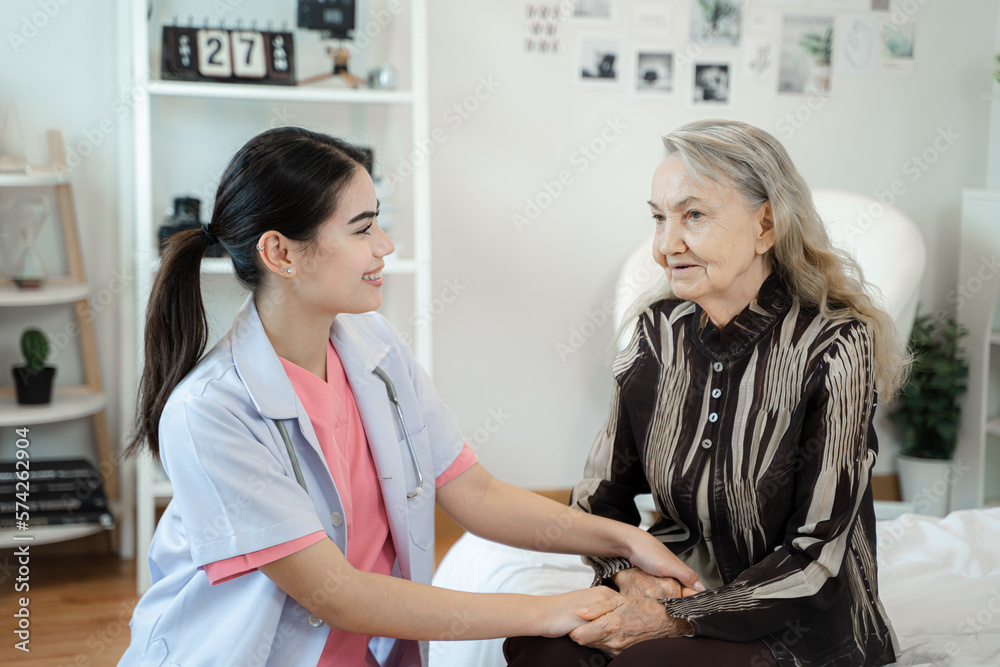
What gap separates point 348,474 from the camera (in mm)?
1354

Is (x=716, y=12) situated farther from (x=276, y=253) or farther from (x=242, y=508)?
(x=242, y=508)

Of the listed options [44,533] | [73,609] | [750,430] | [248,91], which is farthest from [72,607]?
[750,430]

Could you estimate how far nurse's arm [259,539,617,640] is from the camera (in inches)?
47.3

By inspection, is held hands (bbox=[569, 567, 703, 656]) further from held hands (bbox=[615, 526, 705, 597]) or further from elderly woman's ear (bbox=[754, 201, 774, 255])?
elderly woman's ear (bbox=[754, 201, 774, 255])

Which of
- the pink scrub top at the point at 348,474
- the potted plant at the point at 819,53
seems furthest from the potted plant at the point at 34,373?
the potted plant at the point at 819,53

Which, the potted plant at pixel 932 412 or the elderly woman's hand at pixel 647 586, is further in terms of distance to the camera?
the potted plant at pixel 932 412

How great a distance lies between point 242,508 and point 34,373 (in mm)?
1702

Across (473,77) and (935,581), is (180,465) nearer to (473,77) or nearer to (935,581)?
(935,581)

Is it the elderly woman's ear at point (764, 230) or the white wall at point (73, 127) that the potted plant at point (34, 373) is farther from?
the elderly woman's ear at point (764, 230)

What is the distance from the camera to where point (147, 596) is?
4.24 feet

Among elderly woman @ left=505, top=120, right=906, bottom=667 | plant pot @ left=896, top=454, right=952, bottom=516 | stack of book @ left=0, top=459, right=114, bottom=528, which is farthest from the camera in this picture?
plant pot @ left=896, top=454, right=952, bottom=516

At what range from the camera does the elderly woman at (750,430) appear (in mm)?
1278

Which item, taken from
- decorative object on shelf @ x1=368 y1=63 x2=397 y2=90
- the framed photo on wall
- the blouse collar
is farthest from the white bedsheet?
the framed photo on wall

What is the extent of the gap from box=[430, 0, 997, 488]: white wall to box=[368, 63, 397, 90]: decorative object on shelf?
273 mm
